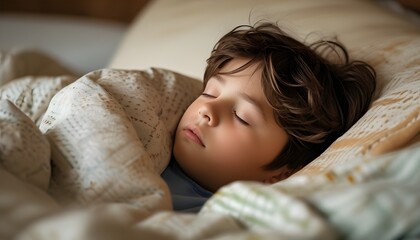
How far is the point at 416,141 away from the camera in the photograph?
737 millimetres

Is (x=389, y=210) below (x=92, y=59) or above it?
above

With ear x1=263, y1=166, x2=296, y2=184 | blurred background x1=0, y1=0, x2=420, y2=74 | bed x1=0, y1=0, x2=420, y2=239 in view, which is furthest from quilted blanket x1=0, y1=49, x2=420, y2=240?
blurred background x1=0, y1=0, x2=420, y2=74

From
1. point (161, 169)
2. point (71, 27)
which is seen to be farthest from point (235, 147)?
point (71, 27)

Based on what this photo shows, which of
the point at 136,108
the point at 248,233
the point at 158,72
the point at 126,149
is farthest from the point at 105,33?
the point at 248,233

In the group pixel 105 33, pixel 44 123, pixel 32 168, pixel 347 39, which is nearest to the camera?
pixel 32 168

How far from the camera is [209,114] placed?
85cm

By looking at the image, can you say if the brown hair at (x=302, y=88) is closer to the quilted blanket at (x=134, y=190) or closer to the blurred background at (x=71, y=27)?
the quilted blanket at (x=134, y=190)

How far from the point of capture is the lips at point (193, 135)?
87cm

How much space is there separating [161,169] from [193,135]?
0.08 metres

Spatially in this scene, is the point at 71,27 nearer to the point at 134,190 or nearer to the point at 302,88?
the point at 302,88

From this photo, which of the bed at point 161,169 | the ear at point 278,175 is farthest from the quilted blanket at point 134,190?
the ear at point 278,175

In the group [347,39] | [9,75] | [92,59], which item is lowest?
[92,59]

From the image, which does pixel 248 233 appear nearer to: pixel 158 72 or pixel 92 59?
pixel 158 72

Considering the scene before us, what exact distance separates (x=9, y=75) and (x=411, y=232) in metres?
0.95
